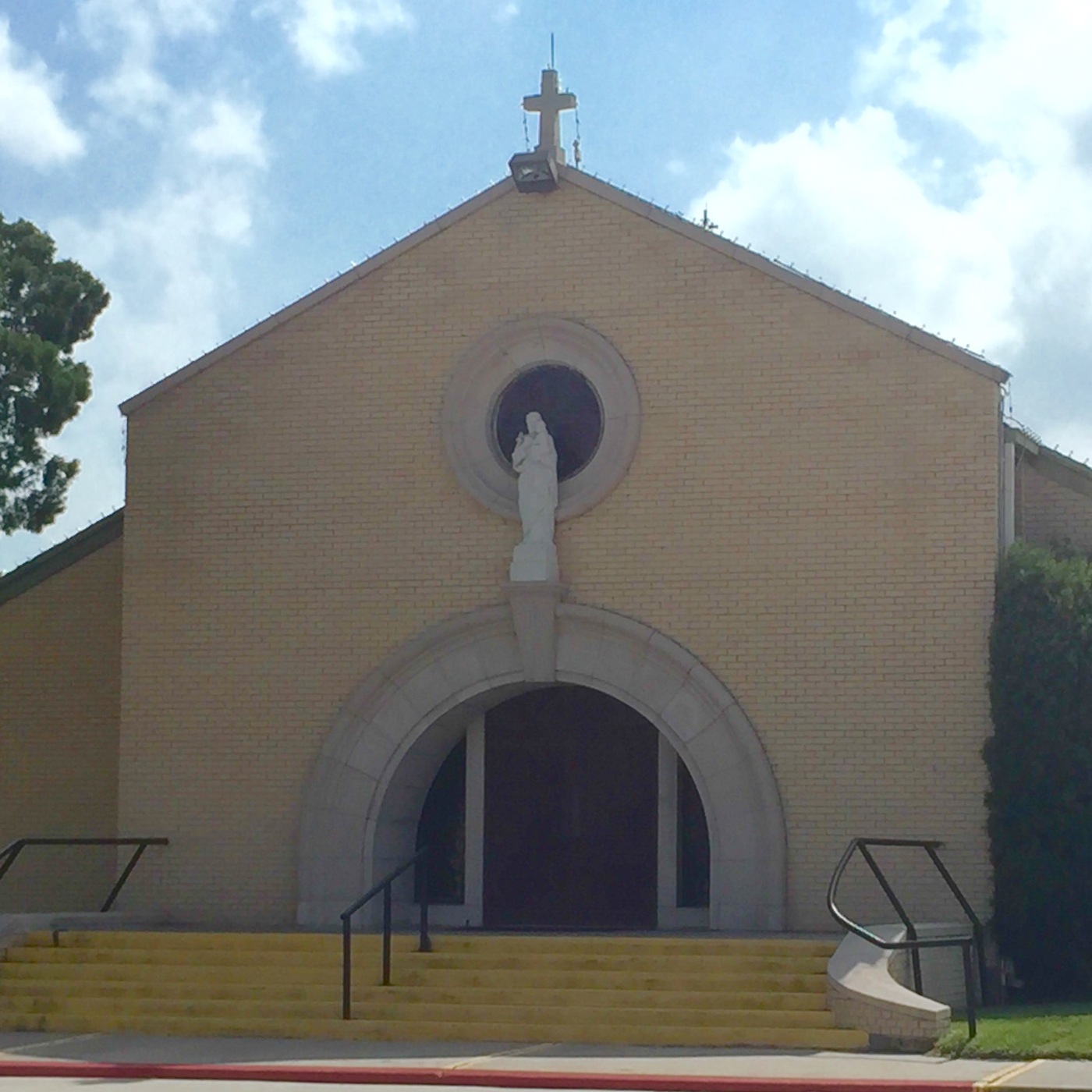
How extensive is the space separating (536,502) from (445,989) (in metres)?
5.19

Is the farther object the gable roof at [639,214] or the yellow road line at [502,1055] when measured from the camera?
the gable roof at [639,214]

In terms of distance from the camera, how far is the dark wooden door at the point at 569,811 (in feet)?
67.3

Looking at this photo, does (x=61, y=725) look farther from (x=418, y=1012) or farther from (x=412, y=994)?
(x=418, y=1012)

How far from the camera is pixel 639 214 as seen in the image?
20031 millimetres

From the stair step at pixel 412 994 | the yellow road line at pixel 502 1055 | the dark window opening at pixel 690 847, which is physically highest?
the dark window opening at pixel 690 847

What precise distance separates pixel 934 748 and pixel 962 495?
229 cm

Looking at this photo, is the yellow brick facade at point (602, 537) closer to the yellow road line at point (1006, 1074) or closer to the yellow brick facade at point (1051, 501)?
the yellow brick facade at point (1051, 501)

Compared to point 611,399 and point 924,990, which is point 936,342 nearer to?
point 611,399

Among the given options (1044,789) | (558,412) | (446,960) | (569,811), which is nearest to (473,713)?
(569,811)

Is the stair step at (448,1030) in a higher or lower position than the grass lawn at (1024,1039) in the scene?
lower

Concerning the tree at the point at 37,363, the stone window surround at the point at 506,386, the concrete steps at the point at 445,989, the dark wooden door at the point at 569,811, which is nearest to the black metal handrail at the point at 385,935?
the concrete steps at the point at 445,989

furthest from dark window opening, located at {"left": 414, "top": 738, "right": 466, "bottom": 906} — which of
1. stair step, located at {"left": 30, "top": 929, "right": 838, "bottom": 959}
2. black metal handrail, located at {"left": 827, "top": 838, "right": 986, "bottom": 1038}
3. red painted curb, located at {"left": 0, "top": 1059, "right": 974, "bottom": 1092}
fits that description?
red painted curb, located at {"left": 0, "top": 1059, "right": 974, "bottom": 1092}

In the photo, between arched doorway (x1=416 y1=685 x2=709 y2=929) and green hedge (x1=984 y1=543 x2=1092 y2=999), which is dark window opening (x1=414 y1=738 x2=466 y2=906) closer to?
arched doorway (x1=416 y1=685 x2=709 y2=929)

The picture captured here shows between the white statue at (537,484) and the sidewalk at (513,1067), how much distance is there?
5848mm
